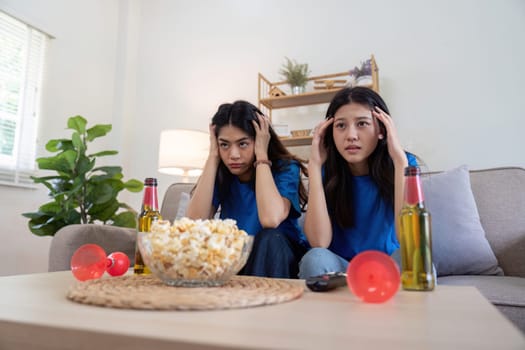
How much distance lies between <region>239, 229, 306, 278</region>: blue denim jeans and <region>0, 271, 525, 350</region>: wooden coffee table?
49 cm

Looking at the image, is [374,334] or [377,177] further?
[377,177]

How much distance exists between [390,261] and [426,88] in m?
2.29

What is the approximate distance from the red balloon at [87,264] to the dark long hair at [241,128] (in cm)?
69

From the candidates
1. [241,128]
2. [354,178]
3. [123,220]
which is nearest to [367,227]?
[354,178]

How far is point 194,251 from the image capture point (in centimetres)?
63

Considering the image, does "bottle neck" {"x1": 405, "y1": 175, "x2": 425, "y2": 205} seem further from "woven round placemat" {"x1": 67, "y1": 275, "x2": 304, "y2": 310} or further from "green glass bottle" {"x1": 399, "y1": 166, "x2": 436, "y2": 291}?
"woven round placemat" {"x1": 67, "y1": 275, "x2": 304, "y2": 310}

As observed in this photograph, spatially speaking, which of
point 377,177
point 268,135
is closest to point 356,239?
point 377,177

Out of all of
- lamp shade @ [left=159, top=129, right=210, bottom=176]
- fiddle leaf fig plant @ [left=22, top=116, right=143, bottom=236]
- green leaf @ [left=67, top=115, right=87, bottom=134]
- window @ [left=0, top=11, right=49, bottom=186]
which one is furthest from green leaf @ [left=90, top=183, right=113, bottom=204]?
window @ [left=0, top=11, right=49, bottom=186]

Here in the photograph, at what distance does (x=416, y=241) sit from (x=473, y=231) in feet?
2.73

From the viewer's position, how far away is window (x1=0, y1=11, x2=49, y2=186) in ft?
8.18

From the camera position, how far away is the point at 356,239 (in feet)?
4.15

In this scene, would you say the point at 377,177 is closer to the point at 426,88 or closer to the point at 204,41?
the point at 426,88

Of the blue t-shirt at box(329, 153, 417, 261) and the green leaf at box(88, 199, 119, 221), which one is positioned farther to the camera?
the green leaf at box(88, 199, 119, 221)

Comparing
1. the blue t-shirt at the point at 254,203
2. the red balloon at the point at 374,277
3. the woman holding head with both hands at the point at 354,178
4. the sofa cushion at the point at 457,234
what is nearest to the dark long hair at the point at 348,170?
the woman holding head with both hands at the point at 354,178
